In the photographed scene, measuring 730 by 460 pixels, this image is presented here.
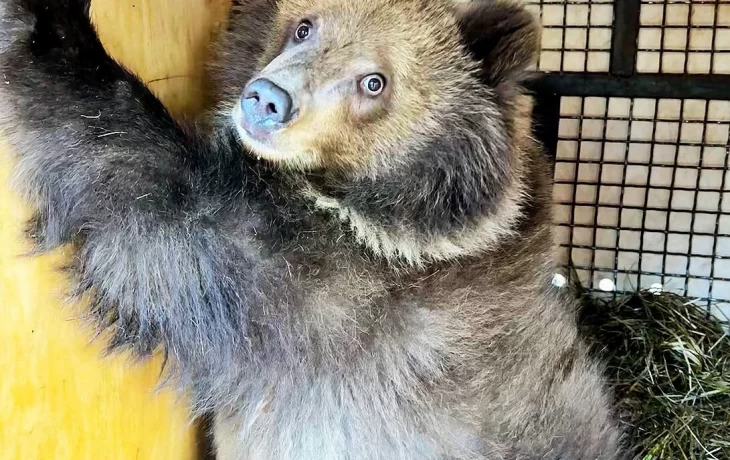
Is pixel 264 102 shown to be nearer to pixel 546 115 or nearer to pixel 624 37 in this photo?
pixel 546 115

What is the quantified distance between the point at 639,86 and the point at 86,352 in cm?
253

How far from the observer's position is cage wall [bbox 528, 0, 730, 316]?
11.2 ft

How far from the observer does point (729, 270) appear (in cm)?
367

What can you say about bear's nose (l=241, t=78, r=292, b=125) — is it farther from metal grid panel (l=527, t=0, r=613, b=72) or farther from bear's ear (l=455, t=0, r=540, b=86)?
metal grid panel (l=527, t=0, r=613, b=72)

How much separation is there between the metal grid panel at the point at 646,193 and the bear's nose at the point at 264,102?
200 centimetres

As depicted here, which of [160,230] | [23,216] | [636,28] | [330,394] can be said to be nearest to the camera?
[23,216]

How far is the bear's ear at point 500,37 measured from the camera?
2111 millimetres

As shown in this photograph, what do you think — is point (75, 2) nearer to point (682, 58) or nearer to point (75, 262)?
point (75, 262)

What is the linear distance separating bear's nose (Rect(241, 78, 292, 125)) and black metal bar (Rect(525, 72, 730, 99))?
169cm

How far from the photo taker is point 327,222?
6.64 feet

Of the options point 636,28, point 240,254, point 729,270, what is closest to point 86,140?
point 240,254

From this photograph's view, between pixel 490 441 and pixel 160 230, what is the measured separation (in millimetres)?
1078

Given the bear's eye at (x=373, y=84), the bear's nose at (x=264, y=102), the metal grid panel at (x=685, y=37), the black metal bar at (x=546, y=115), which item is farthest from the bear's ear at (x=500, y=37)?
the metal grid panel at (x=685, y=37)

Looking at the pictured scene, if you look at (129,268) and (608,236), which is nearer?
(129,268)
